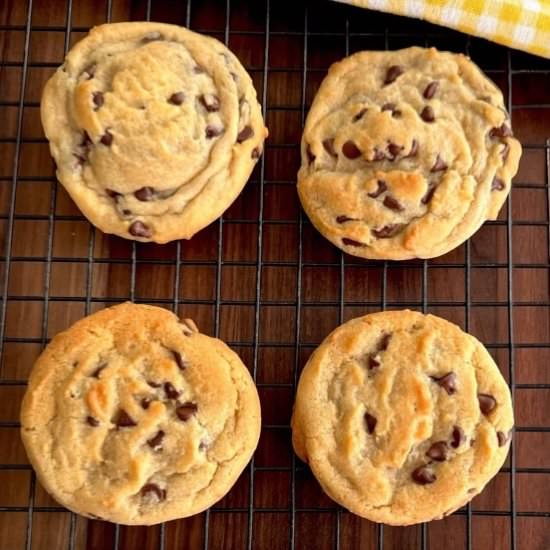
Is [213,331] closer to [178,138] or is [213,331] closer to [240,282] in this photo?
[240,282]

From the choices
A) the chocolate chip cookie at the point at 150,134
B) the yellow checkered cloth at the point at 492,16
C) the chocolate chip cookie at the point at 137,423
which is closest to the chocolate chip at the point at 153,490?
the chocolate chip cookie at the point at 137,423

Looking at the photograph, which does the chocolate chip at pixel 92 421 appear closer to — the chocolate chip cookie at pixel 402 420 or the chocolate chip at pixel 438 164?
the chocolate chip cookie at pixel 402 420

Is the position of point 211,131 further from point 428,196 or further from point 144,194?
point 428,196

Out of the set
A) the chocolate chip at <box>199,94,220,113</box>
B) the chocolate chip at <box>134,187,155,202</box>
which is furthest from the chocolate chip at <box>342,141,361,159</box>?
the chocolate chip at <box>134,187,155,202</box>

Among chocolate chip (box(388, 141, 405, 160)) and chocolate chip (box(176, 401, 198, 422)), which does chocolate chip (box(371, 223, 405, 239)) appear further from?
chocolate chip (box(176, 401, 198, 422))

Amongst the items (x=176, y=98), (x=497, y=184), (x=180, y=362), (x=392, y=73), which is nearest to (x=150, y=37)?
(x=176, y=98)
